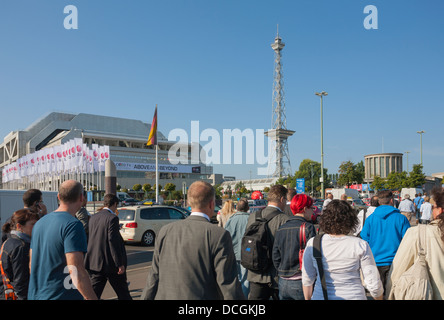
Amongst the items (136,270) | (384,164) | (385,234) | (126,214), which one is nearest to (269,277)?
(385,234)

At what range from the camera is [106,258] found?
5.17 m

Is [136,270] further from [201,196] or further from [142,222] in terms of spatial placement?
[201,196]

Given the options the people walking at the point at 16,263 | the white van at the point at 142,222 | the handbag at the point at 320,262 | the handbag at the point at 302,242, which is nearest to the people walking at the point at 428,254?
the handbag at the point at 320,262

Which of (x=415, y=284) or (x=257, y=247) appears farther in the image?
(x=257, y=247)

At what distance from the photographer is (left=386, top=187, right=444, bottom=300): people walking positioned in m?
2.92

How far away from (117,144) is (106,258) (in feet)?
270

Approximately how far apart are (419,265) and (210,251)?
1660 millimetres

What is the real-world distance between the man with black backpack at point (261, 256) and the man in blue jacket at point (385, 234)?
1.65m

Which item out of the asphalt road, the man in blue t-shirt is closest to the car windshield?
the asphalt road

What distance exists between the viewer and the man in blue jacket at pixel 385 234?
5199mm

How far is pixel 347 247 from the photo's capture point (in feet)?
10.2

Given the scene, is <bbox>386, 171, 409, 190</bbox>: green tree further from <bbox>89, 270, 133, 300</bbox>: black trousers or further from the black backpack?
<bbox>89, 270, 133, 300</bbox>: black trousers

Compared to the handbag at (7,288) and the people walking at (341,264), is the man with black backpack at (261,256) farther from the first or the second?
the handbag at (7,288)
